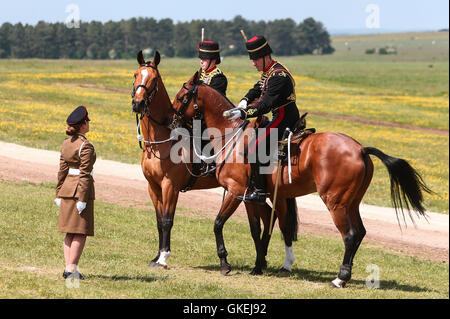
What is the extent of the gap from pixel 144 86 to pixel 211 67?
2193mm

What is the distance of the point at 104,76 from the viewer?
187 feet

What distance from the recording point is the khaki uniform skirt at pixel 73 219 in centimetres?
909

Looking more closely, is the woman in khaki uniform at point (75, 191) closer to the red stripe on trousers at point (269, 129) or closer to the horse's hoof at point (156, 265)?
the horse's hoof at point (156, 265)

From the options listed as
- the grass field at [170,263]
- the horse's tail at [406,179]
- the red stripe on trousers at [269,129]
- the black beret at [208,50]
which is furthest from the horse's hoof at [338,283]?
the black beret at [208,50]

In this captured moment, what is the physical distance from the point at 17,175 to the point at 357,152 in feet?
40.6

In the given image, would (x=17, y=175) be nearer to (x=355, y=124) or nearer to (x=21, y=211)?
(x=21, y=211)

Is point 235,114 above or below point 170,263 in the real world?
above

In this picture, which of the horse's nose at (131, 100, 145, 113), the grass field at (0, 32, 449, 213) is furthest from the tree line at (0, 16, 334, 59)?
the horse's nose at (131, 100, 145, 113)

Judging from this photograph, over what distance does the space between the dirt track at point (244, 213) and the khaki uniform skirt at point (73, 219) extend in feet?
26.6

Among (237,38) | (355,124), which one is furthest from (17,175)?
(237,38)

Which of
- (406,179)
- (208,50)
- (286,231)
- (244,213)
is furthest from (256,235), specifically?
(244,213)

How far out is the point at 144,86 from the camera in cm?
1076

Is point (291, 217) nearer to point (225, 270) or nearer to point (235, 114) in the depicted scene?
point (225, 270)

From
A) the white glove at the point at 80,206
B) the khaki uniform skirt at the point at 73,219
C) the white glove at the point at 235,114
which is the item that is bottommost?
the khaki uniform skirt at the point at 73,219
